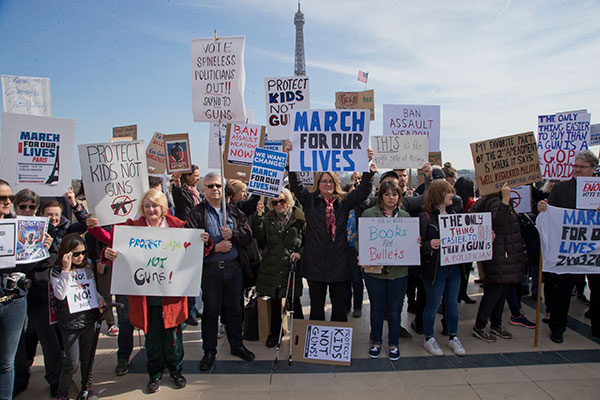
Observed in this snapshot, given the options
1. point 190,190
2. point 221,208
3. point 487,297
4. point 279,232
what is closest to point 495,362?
point 487,297

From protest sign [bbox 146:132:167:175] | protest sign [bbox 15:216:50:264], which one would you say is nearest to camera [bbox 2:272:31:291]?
protest sign [bbox 15:216:50:264]

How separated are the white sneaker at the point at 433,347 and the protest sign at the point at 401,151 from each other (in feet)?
12.4

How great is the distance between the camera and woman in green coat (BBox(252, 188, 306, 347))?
481cm

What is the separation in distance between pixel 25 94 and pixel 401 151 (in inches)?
253

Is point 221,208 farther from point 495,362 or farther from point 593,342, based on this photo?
point 593,342

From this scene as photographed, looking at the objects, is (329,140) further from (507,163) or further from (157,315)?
(157,315)

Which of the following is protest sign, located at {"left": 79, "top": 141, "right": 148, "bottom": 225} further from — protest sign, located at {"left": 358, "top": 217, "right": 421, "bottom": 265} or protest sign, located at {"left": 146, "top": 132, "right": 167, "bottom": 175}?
protest sign, located at {"left": 146, "top": 132, "right": 167, "bottom": 175}

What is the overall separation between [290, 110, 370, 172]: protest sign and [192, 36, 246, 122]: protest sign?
0.84 m

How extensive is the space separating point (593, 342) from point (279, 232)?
14.6ft

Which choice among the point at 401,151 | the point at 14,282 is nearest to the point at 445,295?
the point at 401,151

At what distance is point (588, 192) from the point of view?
473 centimetres

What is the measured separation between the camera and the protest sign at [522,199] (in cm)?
598

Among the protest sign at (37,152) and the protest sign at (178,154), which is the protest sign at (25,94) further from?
the protest sign at (178,154)

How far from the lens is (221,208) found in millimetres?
4363
